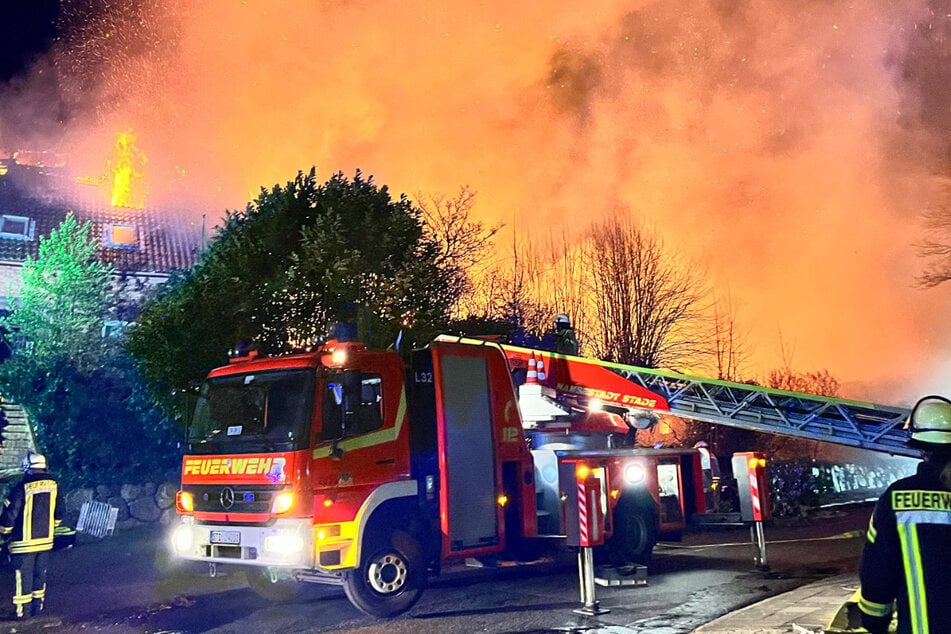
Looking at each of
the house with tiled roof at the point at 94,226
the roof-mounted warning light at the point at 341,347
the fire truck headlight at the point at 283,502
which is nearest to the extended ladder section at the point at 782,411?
the roof-mounted warning light at the point at 341,347

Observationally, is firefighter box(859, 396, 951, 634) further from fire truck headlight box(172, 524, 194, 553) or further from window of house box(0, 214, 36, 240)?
window of house box(0, 214, 36, 240)

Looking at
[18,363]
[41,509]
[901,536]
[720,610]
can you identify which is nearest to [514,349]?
[720,610]

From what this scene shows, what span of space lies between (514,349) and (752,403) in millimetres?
3802

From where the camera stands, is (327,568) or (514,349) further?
(514,349)

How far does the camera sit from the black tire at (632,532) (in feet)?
30.7

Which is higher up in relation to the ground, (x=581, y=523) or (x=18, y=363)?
(x=18, y=363)

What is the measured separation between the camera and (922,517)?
2.77 m

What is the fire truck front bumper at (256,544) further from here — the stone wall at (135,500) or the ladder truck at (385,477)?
the stone wall at (135,500)

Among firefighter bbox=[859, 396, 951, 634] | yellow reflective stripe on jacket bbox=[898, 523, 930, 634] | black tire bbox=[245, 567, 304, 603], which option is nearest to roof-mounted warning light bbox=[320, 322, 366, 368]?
black tire bbox=[245, 567, 304, 603]

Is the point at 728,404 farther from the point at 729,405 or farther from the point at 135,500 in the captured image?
the point at 135,500

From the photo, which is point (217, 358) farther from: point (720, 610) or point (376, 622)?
point (720, 610)

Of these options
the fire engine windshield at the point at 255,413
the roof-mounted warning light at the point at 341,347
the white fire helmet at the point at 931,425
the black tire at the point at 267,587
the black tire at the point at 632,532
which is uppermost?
the roof-mounted warning light at the point at 341,347

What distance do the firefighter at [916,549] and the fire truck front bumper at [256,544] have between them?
496cm

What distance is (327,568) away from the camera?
686 centimetres
